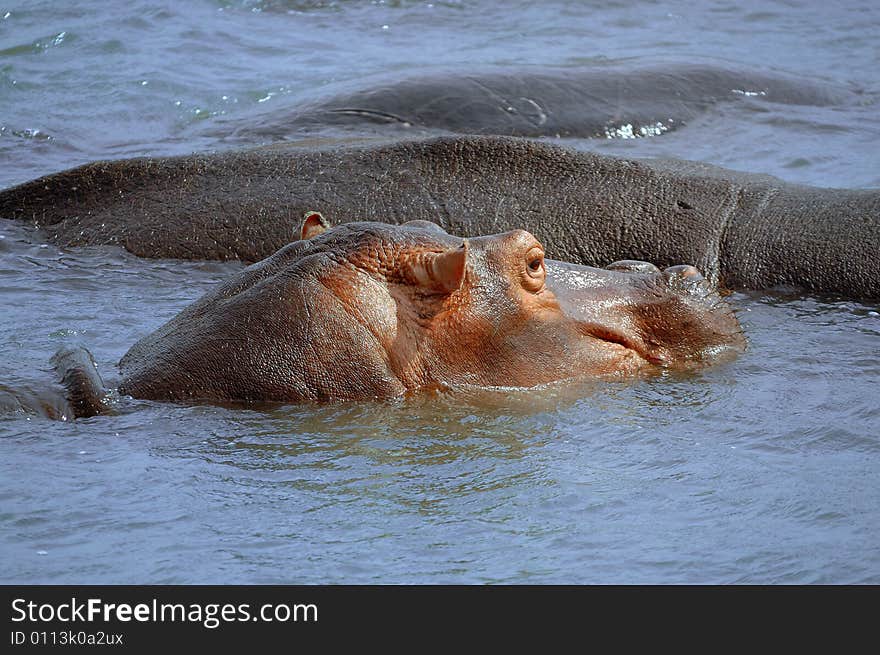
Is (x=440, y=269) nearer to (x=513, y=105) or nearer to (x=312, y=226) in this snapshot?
(x=312, y=226)

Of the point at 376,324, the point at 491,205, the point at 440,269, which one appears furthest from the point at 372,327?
the point at 491,205

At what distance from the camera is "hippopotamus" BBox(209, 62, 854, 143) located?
10141 mm

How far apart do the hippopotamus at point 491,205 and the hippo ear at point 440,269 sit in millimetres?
2747

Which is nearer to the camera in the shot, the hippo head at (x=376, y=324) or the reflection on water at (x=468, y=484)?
the reflection on water at (x=468, y=484)

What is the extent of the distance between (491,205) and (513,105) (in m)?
2.46

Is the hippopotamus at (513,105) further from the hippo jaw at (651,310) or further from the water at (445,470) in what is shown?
the hippo jaw at (651,310)

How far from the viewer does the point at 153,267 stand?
7.91 meters

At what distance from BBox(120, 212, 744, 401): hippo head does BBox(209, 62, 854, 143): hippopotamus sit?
4.85m

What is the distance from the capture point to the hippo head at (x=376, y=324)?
5031 millimetres

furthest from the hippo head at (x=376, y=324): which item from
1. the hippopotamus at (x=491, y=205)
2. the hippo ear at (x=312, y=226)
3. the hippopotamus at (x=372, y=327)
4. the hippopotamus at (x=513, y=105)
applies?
the hippopotamus at (x=513, y=105)

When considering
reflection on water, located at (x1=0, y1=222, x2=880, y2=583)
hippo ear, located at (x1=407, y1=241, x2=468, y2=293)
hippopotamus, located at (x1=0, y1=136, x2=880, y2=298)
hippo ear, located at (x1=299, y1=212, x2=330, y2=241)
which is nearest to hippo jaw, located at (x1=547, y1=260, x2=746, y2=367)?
reflection on water, located at (x1=0, y1=222, x2=880, y2=583)
